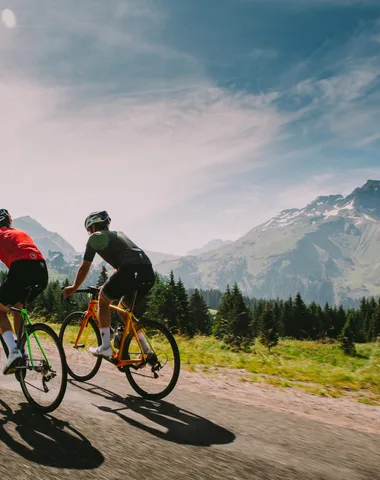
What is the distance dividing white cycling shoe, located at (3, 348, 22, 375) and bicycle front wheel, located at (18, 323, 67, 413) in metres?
0.12

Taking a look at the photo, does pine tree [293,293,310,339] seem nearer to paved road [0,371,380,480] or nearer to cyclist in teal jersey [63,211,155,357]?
cyclist in teal jersey [63,211,155,357]

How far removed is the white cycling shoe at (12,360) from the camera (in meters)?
5.45

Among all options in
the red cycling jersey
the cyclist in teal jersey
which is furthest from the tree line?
the red cycling jersey

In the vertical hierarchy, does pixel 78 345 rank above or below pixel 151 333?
below

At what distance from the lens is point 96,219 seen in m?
6.65

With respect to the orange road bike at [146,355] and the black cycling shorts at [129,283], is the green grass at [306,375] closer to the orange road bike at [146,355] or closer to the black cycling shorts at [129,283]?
the orange road bike at [146,355]

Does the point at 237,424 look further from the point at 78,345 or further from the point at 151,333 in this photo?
the point at 78,345

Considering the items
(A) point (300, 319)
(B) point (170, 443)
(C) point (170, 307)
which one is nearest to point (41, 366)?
(B) point (170, 443)

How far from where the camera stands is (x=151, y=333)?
20.8 feet

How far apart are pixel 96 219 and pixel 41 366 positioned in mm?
2635

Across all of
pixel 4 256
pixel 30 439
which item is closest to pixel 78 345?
pixel 4 256

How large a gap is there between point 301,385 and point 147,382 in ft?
11.6

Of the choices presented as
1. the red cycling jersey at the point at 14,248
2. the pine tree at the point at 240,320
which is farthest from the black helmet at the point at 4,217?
the pine tree at the point at 240,320

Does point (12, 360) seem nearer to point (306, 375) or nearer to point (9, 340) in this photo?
point (9, 340)
